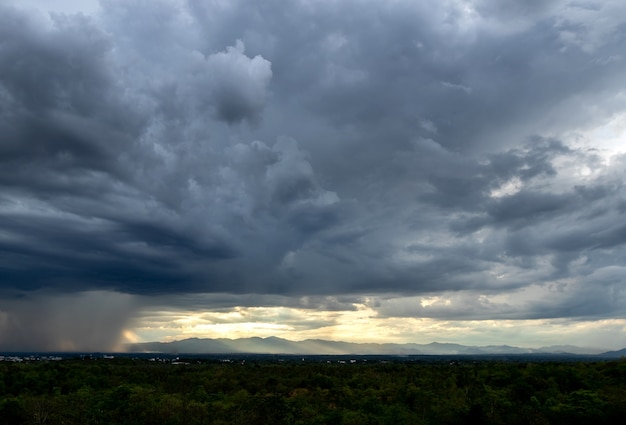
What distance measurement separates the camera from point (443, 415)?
3741cm

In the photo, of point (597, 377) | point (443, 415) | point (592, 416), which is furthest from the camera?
point (597, 377)

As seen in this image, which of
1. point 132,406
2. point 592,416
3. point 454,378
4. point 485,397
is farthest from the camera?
point 454,378

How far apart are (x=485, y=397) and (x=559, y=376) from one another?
17.0 meters

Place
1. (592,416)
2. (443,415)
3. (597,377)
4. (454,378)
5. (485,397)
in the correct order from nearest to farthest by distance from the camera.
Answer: (592,416)
(443,415)
(485,397)
(597,377)
(454,378)

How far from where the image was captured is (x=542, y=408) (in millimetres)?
37969

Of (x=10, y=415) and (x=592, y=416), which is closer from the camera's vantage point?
(x=592, y=416)

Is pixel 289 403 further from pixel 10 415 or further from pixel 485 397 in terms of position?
pixel 10 415

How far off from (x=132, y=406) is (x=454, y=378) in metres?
45.3

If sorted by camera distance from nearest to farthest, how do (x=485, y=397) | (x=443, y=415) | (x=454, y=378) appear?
(x=443, y=415)
(x=485, y=397)
(x=454, y=378)

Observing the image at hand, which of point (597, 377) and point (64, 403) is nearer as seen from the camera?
point (64, 403)

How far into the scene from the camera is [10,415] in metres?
37.4

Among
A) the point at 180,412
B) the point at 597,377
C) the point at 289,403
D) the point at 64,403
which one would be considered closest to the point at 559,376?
the point at 597,377

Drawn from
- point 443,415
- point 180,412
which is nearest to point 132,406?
point 180,412

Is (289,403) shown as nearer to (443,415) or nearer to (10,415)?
(443,415)
